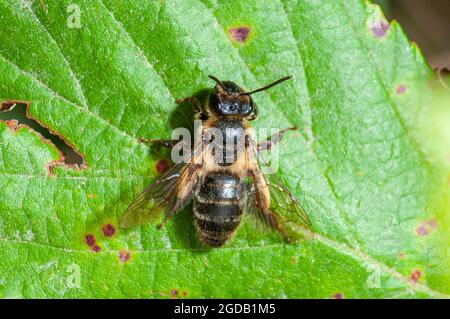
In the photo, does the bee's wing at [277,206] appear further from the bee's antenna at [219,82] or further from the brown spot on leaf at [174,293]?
the brown spot on leaf at [174,293]

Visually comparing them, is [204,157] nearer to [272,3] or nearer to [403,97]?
[272,3]


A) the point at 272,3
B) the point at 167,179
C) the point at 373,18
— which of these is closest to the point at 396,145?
the point at 373,18

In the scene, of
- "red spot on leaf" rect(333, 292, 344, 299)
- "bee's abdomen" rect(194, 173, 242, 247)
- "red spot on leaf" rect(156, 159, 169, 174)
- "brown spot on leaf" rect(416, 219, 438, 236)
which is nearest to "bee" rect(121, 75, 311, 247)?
"bee's abdomen" rect(194, 173, 242, 247)

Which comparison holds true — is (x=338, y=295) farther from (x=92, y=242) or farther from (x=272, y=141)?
(x=92, y=242)

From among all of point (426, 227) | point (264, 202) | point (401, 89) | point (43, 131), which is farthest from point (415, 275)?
point (43, 131)

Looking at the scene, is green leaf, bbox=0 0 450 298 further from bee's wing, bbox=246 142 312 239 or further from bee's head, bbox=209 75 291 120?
bee's head, bbox=209 75 291 120

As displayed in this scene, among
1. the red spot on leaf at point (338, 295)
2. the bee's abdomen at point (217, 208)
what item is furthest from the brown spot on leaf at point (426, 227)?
the bee's abdomen at point (217, 208)
